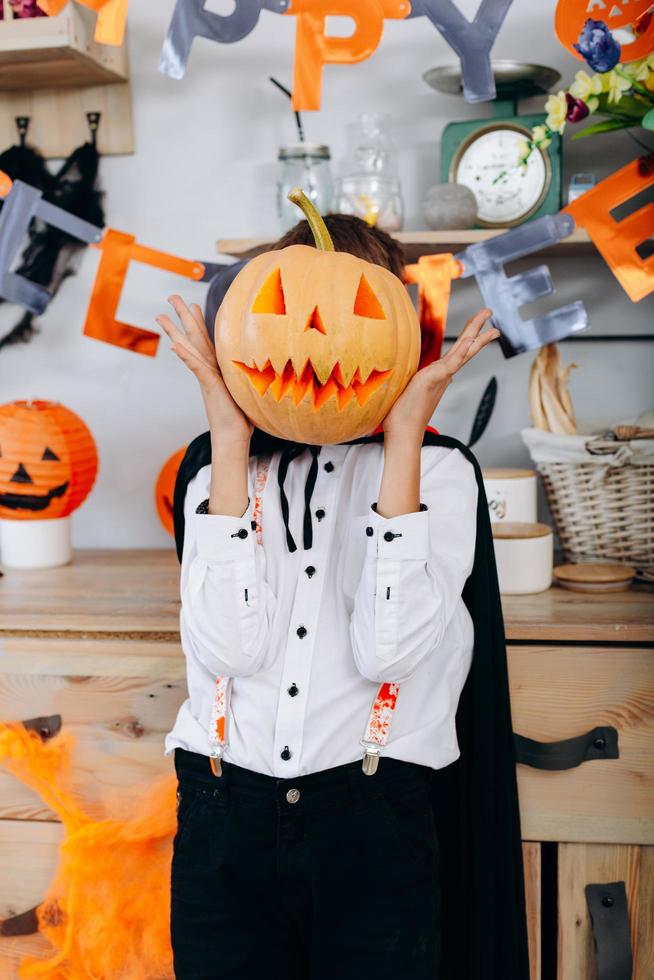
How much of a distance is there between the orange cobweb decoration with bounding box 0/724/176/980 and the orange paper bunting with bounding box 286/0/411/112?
41.2 inches

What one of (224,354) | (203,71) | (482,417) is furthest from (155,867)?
(203,71)

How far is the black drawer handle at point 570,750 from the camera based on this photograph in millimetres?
1296

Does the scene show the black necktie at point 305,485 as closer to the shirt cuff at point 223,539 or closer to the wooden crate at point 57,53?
the shirt cuff at point 223,539

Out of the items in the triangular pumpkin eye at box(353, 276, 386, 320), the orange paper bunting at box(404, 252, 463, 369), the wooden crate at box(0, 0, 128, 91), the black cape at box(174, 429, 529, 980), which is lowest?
the black cape at box(174, 429, 529, 980)

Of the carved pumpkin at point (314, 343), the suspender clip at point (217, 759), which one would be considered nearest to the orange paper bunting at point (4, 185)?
the carved pumpkin at point (314, 343)

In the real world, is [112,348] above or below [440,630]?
above

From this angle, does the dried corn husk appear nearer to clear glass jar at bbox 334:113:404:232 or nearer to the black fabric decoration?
clear glass jar at bbox 334:113:404:232

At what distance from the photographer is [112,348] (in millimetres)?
1940

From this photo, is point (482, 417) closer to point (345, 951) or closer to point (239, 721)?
point (239, 721)

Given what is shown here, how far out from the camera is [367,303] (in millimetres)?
950

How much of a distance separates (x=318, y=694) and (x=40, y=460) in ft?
2.71

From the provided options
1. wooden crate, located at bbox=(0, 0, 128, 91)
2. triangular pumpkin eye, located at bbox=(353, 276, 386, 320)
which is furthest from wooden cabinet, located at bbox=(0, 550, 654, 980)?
wooden crate, located at bbox=(0, 0, 128, 91)

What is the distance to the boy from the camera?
98 cm

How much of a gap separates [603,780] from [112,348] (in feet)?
4.12
